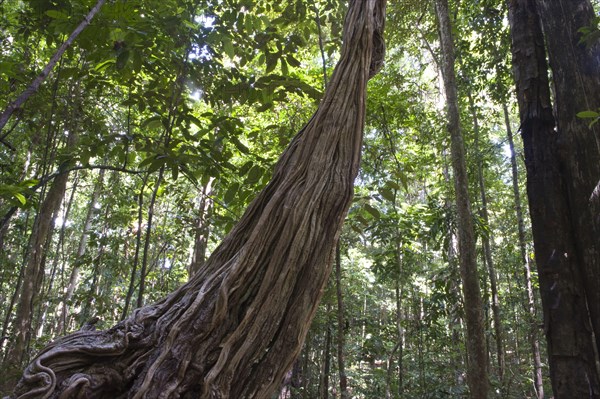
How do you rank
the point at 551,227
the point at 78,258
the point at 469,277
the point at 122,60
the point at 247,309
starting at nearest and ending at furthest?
1. the point at 247,309
2. the point at 551,227
3. the point at 122,60
4. the point at 469,277
5. the point at 78,258

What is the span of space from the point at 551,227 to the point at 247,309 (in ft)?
3.94

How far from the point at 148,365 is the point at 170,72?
5.52ft

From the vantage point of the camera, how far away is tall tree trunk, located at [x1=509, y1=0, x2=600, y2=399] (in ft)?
4.52

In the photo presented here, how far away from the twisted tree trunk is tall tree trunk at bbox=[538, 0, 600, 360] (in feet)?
2.84

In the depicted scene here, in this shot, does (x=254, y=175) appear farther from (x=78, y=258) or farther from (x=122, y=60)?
(x=78, y=258)

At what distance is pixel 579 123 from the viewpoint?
1562 millimetres

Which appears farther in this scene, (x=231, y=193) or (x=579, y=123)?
(x=231, y=193)

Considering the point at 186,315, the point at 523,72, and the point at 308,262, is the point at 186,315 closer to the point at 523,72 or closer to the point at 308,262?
the point at 308,262

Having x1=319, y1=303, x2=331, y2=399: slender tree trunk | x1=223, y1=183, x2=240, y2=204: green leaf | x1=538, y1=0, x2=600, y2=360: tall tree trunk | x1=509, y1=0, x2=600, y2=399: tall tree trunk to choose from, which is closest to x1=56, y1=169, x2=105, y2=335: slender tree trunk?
x1=319, y1=303, x2=331, y2=399: slender tree trunk

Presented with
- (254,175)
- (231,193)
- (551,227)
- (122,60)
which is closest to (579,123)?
(551,227)

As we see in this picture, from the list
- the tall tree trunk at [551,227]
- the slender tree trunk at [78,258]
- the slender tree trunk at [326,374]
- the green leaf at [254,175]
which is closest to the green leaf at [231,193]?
the green leaf at [254,175]

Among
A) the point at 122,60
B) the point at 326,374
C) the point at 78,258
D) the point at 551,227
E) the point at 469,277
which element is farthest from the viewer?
the point at 78,258

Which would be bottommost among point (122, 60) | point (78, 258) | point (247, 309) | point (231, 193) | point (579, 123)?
point (247, 309)

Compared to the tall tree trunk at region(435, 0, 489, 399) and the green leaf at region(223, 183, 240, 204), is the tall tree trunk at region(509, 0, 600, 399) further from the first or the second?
the green leaf at region(223, 183, 240, 204)
